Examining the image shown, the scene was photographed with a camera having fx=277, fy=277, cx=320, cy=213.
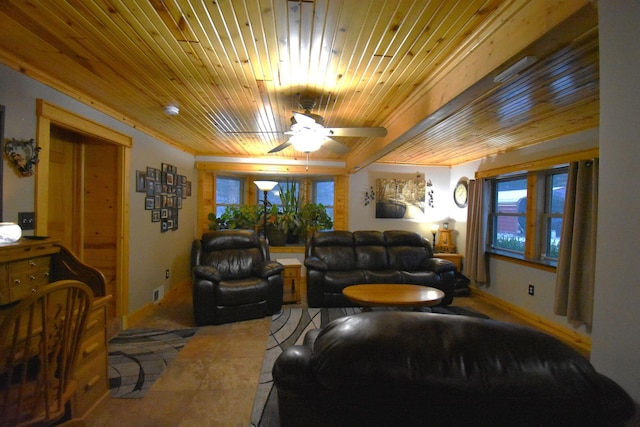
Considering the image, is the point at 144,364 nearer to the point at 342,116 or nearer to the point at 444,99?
the point at 342,116

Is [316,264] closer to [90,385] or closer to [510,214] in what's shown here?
[90,385]

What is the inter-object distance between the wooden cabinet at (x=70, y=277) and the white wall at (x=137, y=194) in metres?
0.41

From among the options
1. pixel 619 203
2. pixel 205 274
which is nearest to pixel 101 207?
pixel 205 274

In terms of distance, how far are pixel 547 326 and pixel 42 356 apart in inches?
176

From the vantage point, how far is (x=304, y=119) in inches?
86.7

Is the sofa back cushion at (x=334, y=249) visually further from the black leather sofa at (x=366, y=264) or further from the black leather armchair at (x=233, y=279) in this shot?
the black leather armchair at (x=233, y=279)

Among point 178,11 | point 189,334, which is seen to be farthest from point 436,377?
point 189,334

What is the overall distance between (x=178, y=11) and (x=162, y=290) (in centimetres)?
346

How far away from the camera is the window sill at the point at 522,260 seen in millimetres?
3316

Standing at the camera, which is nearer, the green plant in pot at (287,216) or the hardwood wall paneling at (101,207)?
the hardwood wall paneling at (101,207)

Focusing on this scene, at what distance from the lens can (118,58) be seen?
5.94 feet

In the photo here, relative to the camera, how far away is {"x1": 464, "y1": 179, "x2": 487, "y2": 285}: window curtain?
4.27 m

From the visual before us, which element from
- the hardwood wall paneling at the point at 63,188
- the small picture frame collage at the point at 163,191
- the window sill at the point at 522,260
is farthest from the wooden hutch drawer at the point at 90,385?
the window sill at the point at 522,260

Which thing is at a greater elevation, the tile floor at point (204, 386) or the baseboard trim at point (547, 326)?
the baseboard trim at point (547, 326)
